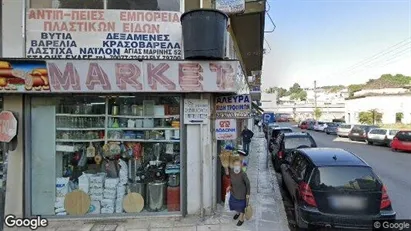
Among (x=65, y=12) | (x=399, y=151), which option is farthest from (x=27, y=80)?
(x=399, y=151)

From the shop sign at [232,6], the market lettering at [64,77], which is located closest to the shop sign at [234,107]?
the shop sign at [232,6]

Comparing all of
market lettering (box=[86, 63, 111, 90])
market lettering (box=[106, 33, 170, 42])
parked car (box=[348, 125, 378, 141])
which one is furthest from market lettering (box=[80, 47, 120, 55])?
parked car (box=[348, 125, 378, 141])

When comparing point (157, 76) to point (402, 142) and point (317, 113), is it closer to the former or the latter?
point (402, 142)

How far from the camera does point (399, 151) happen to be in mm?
20812

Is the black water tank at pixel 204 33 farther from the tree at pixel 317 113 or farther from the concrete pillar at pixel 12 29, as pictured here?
the tree at pixel 317 113

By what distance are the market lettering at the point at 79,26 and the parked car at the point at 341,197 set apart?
5.03m

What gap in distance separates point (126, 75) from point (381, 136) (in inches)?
896

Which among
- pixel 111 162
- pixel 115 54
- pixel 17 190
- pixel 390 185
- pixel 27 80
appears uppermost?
pixel 115 54

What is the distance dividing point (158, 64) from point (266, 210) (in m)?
4.13

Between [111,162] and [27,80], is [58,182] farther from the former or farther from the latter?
[27,80]

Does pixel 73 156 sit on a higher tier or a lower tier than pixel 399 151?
higher

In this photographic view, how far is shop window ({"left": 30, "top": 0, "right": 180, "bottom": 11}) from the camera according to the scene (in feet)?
22.7

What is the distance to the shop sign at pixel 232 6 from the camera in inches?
281

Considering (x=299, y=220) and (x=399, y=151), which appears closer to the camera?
(x=299, y=220)
